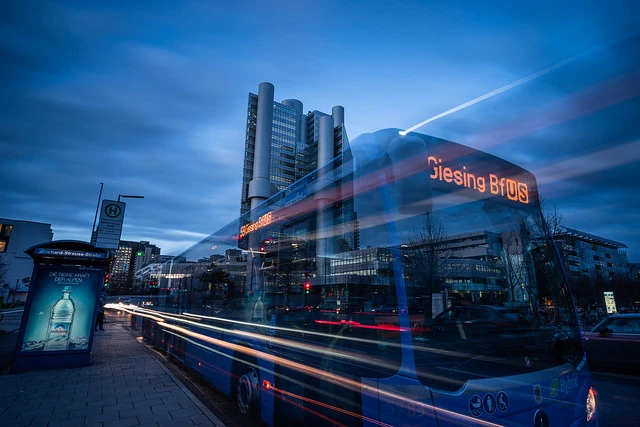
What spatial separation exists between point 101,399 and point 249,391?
3005 millimetres

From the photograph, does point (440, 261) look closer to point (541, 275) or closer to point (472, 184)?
point (472, 184)

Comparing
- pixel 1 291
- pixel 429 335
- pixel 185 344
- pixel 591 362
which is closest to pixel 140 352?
pixel 185 344

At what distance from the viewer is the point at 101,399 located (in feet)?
17.9

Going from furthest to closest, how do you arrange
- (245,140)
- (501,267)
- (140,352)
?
1. (245,140)
2. (140,352)
3. (501,267)

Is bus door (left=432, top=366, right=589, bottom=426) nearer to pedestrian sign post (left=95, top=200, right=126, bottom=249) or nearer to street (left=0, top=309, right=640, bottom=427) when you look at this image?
street (left=0, top=309, right=640, bottom=427)

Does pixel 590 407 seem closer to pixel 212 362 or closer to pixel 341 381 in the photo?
pixel 341 381

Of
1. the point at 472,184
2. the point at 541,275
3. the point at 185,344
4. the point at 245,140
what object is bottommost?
the point at 185,344

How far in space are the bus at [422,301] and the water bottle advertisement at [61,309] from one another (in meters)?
6.63

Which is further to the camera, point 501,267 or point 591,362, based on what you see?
point 591,362

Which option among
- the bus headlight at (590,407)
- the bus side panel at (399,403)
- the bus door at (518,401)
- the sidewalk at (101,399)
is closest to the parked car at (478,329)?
the bus door at (518,401)

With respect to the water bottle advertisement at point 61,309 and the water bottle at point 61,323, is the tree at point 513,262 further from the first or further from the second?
the water bottle at point 61,323

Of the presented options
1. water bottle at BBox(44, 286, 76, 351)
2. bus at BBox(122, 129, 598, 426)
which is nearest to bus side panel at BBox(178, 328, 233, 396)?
bus at BBox(122, 129, 598, 426)

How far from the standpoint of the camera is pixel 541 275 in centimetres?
297

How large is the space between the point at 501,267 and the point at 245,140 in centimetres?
7108
